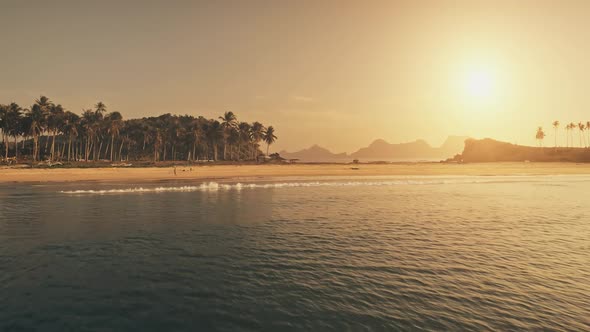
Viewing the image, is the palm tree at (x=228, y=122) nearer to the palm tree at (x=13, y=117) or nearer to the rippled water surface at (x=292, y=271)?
the palm tree at (x=13, y=117)

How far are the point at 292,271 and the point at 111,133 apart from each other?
137m

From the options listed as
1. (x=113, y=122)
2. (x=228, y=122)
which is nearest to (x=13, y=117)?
(x=113, y=122)

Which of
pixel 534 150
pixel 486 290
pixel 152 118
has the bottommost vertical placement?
pixel 486 290

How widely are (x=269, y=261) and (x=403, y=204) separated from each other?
68.2 ft

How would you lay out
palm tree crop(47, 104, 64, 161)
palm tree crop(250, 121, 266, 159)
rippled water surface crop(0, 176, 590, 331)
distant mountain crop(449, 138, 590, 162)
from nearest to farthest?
rippled water surface crop(0, 176, 590, 331), palm tree crop(47, 104, 64, 161), distant mountain crop(449, 138, 590, 162), palm tree crop(250, 121, 266, 159)

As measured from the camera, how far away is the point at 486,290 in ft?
35.3

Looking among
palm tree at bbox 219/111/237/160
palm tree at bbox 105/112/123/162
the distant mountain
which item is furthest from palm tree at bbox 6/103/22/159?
the distant mountain

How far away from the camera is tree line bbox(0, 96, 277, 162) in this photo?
9650 centimetres

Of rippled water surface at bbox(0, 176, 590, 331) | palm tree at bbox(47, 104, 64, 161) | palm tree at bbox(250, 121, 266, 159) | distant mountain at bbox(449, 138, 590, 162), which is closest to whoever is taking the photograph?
rippled water surface at bbox(0, 176, 590, 331)

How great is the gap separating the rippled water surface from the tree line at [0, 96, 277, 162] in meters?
95.6

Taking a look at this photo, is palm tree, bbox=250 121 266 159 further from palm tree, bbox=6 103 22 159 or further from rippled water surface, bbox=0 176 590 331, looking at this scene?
rippled water surface, bbox=0 176 590 331

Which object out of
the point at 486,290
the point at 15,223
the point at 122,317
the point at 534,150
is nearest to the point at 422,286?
the point at 486,290

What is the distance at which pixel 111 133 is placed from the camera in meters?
125

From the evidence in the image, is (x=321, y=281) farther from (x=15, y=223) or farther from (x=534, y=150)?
(x=534, y=150)
